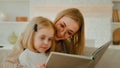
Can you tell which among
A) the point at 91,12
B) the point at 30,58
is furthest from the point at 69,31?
the point at 91,12

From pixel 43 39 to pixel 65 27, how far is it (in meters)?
0.18

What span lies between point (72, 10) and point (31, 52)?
1.32 ft

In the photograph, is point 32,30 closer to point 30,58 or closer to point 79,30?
point 30,58

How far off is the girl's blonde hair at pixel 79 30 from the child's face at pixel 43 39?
0.15m

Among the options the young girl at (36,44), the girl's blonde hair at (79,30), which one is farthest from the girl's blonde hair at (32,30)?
the girl's blonde hair at (79,30)

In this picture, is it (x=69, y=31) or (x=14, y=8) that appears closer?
(x=69, y=31)

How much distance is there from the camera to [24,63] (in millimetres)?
1405

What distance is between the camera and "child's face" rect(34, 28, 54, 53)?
1408 mm

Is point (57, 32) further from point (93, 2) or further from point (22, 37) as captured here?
point (93, 2)

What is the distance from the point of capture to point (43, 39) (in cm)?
142

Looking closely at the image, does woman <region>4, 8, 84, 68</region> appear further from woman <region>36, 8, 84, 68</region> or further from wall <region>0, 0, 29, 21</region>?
wall <region>0, 0, 29, 21</region>

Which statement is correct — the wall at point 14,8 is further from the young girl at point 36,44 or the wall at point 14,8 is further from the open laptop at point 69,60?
the open laptop at point 69,60

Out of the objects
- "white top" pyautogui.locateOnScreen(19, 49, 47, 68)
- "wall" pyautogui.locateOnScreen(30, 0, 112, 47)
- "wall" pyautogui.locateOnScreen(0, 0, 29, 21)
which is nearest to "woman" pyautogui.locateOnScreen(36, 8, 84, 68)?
"white top" pyautogui.locateOnScreen(19, 49, 47, 68)

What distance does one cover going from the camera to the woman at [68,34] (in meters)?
1.49
